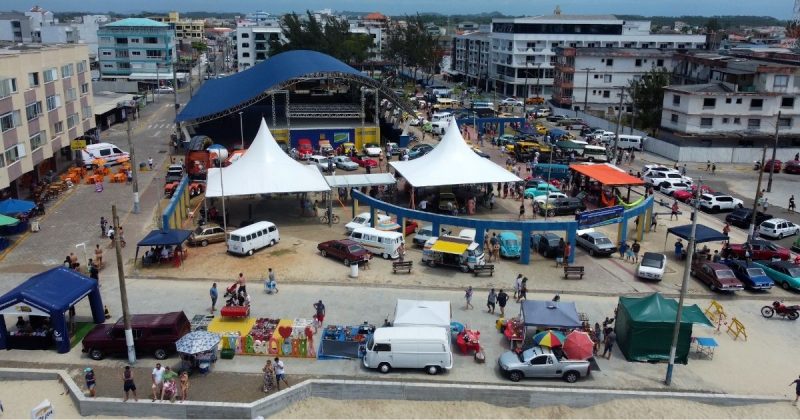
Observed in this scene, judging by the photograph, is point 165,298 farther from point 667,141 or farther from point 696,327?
point 667,141

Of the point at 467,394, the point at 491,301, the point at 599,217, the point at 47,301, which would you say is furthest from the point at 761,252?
the point at 47,301

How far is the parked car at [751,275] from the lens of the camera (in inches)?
1048

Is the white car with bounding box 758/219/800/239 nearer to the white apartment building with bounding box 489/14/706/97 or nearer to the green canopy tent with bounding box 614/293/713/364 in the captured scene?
the green canopy tent with bounding box 614/293/713/364

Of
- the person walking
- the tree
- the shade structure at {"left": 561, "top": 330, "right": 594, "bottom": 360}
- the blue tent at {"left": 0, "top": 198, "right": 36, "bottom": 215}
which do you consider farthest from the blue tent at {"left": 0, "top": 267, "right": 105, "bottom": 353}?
the tree

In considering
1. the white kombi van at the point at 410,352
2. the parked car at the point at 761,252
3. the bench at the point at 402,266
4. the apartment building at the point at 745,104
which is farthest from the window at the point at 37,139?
the apartment building at the point at 745,104

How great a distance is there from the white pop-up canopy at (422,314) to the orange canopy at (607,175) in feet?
61.2

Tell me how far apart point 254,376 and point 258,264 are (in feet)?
33.5

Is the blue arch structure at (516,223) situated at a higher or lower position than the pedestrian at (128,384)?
higher

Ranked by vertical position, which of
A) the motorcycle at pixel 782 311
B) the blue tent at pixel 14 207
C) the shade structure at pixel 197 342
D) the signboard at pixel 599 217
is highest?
the signboard at pixel 599 217

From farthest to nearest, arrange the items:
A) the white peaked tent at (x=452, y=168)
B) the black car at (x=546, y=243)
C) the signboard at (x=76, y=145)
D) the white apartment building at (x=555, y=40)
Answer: the white apartment building at (x=555, y=40) → the signboard at (x=76, y=145) → the white peaked tent at (x=452, y=168) → the black car at (x=546, y=243)

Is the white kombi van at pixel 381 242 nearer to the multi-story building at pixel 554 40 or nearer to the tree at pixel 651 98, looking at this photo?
the tree at pixel 651 98

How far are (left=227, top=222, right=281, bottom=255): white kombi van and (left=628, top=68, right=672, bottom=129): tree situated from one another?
155 feet

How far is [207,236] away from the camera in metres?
31.0

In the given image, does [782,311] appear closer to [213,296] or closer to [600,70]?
[213,296]
